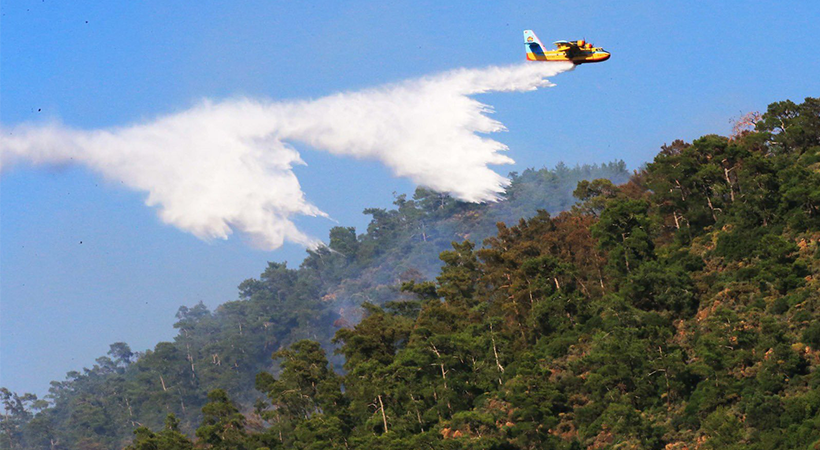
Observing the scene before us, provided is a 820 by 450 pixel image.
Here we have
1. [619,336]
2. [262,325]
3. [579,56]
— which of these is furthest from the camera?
[262,325]

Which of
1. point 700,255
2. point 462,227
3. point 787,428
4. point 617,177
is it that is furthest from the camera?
point 617,177

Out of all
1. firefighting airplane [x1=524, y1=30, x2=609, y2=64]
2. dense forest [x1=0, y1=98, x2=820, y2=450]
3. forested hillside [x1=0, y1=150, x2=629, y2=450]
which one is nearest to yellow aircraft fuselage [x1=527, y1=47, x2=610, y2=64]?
firefighting airplane [x1=524, y1=30, x2=609, y2=64]

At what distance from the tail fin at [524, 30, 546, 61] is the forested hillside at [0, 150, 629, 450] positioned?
7509 centimetres

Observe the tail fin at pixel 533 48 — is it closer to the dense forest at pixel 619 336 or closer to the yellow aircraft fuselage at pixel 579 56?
the yellow aircraft fuselage at pixel 579 56

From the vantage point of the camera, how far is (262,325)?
173 m

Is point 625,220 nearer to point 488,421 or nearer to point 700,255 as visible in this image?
point 700,255

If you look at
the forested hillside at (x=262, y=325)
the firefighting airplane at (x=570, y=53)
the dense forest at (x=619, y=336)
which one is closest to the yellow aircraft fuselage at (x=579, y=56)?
the firefighting airplane at (x=570, y=53)

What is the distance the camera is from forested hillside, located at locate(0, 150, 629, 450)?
156 m

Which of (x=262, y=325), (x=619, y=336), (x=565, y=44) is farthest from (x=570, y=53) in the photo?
(x=262, y=325)

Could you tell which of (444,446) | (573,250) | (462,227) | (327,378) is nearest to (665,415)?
(444,446)

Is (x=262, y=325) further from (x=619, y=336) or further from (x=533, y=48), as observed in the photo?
(x=619, y=336)

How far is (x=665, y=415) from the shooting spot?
56.6 m

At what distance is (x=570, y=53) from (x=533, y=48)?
467 centimetres

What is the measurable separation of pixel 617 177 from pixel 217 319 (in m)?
69.5
